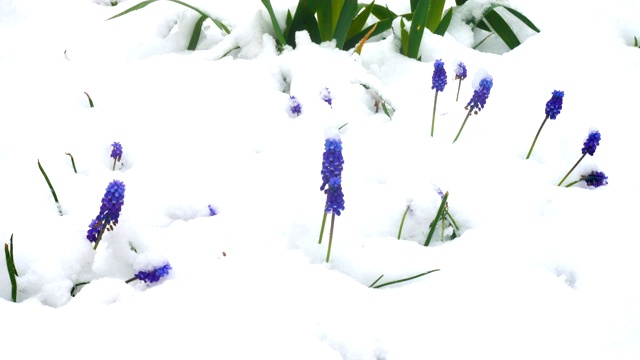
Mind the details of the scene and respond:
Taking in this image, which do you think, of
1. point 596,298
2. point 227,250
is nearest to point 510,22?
point 596,298

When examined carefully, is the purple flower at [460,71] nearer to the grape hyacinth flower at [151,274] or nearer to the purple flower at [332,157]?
the purple flower at [332,157]

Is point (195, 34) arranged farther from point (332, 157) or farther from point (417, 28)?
point (332, 157)

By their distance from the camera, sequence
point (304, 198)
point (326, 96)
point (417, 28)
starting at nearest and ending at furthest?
point (304, 198), point (326, 96), point (417, 28)

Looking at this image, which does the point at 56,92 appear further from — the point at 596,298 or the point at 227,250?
the point at 596,298

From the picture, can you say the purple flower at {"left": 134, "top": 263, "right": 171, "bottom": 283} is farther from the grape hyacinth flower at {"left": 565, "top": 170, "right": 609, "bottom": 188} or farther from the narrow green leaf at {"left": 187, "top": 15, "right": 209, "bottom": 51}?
the narrow green leaf at {"left": 187, "top": 15, "right": 209, "bottom": 51}

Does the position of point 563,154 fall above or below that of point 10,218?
above

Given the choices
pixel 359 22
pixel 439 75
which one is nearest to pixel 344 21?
pixel 359 22

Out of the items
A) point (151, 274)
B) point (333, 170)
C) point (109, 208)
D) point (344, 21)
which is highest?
point (344, 21)
